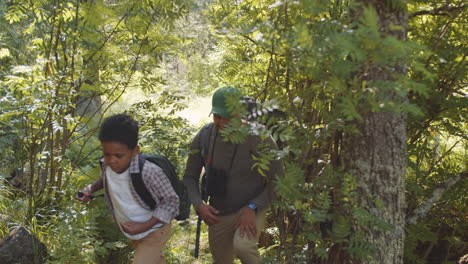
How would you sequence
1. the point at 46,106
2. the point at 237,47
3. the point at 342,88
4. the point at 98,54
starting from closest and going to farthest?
1. the point at 342,88
2. the point at 46,106
3. the point at 98,54
4. the point at 237,47

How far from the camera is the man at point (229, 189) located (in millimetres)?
3771

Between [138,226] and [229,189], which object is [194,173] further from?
[138,226]

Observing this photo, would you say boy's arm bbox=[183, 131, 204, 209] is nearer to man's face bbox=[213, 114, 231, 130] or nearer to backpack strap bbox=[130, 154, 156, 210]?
man's face bbox=[213, 114, 231, 130]

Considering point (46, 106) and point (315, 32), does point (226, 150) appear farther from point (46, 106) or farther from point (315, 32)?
point (46, 106)

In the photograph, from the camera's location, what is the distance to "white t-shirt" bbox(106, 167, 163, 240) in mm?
3398

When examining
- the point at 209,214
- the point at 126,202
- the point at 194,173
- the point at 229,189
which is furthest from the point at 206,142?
the point at 126,202

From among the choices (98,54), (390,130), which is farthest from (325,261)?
(98,54)

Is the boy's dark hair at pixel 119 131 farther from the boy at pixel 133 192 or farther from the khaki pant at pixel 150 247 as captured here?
the khaki pant at pixel 150 247

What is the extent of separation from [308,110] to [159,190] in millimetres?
1278

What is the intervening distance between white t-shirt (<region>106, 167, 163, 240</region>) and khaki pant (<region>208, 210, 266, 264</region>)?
2.43 ft

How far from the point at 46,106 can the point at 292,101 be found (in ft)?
8.84

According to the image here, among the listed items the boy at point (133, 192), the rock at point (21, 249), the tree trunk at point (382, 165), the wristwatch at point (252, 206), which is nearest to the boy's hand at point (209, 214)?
the wristwatch at point (252, 206)

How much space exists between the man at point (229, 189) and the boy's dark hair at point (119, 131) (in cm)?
72

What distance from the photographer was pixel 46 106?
14.7 ft
